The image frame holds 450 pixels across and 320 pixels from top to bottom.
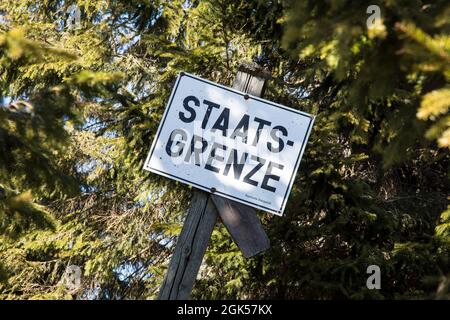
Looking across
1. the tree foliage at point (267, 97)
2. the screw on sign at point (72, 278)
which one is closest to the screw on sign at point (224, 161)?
the tree foliage at point (267, 97)

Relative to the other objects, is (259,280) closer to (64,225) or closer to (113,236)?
(113,236)

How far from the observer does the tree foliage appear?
2.86m

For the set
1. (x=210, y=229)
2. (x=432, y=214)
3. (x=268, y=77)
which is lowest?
(x=210, y=229)

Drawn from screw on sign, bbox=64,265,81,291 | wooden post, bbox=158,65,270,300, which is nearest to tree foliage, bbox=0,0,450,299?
screw on sign, bbox=64,265,81,291

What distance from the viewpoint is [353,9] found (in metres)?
2.89

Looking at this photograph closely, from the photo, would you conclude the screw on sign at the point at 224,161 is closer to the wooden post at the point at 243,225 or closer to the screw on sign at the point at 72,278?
the wooden post at the point at 243,225

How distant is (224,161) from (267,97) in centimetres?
271

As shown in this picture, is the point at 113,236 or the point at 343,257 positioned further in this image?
the point at 113,236

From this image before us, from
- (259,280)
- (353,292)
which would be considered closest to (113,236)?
(259,280)

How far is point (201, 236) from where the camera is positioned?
3.90 meters

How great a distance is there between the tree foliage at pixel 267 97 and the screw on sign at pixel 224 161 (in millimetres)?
465

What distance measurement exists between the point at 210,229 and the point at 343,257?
2.32 meters

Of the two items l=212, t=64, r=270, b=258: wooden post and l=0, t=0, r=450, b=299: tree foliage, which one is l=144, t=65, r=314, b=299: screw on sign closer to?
l=212, t=64, r=270, b=258: wooden post

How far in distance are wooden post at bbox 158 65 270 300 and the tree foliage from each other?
823 mm
